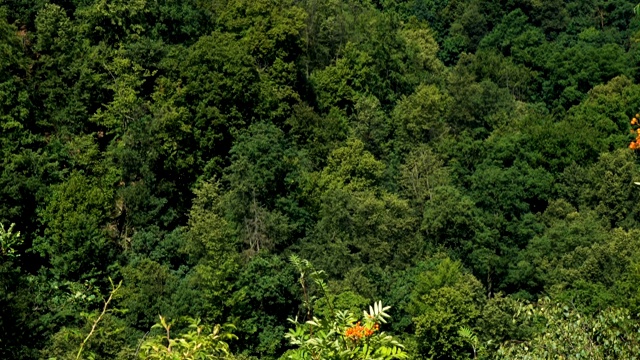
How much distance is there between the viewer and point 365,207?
43.9 m

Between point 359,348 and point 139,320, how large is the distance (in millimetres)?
32224

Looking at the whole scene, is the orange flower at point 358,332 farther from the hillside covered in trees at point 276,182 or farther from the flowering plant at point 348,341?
the hillside covered in trees at point 276,182

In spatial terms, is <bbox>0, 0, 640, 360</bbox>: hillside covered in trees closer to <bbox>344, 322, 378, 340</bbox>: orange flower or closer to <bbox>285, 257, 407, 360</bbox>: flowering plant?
<bbox>285, 257, 407, 360</bbox>: flowering plant

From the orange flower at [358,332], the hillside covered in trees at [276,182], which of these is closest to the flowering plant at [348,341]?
the orange flower at [358,332]

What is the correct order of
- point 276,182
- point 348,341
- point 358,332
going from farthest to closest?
1. point 276,182
2. point 348,341
3. point 358,332

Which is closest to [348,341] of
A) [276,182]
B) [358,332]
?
[358,332]

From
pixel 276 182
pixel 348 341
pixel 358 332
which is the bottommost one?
pixel 276 182

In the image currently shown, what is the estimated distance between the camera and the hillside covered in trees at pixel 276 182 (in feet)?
127

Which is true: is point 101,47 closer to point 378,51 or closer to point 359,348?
point 378,51

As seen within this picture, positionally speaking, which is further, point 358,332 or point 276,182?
point 276,182

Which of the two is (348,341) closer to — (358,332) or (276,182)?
(358,332)

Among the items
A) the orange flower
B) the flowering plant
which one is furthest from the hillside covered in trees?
the orange flower

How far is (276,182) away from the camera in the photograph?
145ft

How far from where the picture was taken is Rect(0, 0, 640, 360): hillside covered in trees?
38844 mm
